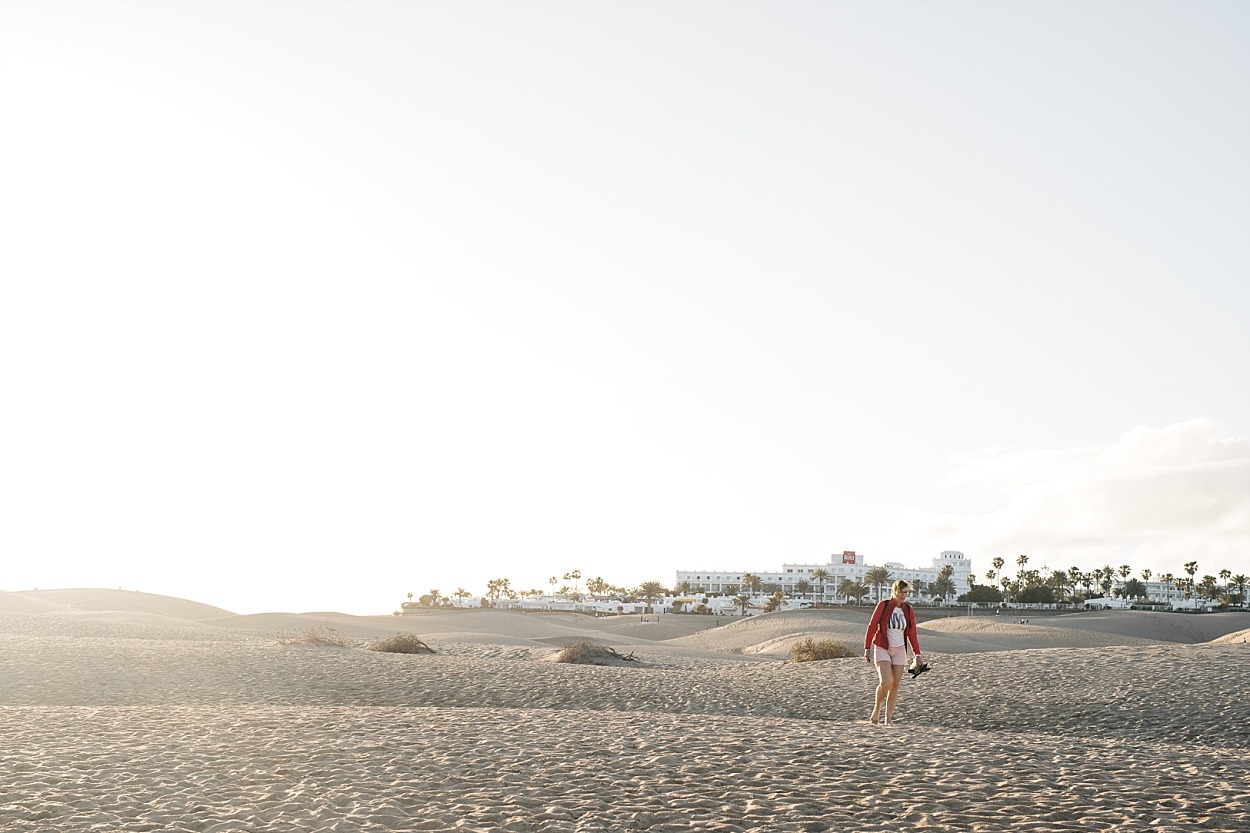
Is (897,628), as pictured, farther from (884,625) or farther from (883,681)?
(883,681)

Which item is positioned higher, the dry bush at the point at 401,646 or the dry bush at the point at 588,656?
the dry bush at the point at 401,646

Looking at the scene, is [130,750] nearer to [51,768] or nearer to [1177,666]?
[51,768]

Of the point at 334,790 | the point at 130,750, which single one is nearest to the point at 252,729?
the point at 130,750

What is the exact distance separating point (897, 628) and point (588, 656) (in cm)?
1829

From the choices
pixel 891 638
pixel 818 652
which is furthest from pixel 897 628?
pixel 818 652

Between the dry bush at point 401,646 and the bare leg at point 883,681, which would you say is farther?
the dry bush at point 401,646

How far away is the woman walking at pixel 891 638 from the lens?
15422 mm

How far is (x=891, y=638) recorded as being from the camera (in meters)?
15.5

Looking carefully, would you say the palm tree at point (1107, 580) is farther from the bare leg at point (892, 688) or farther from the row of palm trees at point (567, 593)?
the bare leg at point (892, 688)

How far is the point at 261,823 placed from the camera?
9.62 m

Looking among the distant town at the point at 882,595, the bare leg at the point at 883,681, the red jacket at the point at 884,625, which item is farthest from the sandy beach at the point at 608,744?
the distant town at the point at 882,595

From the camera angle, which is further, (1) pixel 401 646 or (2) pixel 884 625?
(1) pixel 401 646

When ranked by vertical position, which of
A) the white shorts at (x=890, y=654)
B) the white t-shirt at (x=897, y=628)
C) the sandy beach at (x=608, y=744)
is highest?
the white t-shirt at (x=897, y=628)

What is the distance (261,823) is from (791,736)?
7.24m
